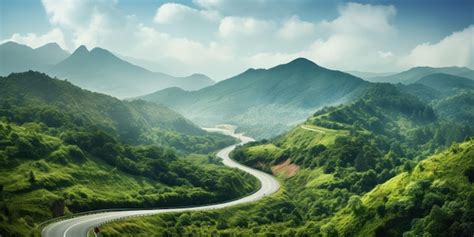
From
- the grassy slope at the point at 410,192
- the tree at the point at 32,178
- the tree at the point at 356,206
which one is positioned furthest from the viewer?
the tree at the point at 32,178

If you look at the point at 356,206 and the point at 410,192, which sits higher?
the point at 410,192

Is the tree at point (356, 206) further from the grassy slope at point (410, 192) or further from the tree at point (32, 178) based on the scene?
the tree at point (32, 178)

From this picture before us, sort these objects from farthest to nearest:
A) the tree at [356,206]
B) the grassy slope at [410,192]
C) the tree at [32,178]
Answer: the tree at [32,178], the tree at [356,206], the grassy slope at [410,192]

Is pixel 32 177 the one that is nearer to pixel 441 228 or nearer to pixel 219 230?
pixel 219 230

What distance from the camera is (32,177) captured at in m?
192

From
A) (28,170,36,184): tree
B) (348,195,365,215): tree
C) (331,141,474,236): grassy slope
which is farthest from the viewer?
(28,170,36,184): tree

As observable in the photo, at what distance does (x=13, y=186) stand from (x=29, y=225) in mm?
52339

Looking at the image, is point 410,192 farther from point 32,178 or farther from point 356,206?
point 32,178

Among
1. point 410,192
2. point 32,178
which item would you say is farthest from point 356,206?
point 32,178

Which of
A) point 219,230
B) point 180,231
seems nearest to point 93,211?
point 180,231

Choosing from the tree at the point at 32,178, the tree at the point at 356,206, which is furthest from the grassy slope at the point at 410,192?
the tree at the point at 32,178

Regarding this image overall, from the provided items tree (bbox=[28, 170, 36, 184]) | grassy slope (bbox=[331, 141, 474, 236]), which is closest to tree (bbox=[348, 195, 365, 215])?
grassy slope (bbox=[331, 141, 474, 236])

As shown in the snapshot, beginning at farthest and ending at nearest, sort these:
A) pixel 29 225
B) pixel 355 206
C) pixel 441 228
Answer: pixel 355 206 → pixel 441 228 → pixel 29 225

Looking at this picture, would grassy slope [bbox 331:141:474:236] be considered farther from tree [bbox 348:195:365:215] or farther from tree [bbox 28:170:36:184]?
tree [bbox 28:170:36:184]
